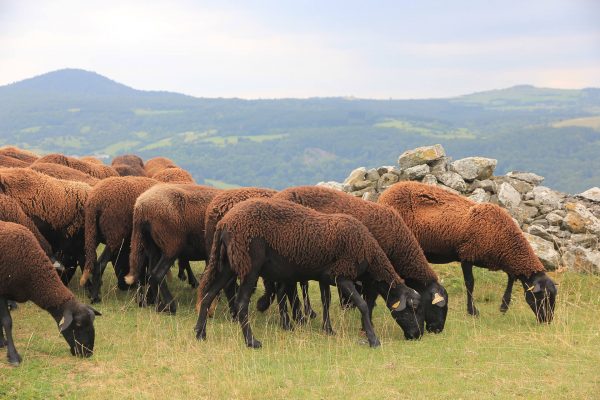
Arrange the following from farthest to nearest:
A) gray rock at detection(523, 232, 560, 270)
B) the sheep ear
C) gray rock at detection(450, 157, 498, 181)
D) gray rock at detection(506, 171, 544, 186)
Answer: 1. gray rock at detection(506, 171, 544, 186)
2. gray rock at detection(450, 157, 498, 181)
3. gray rock at detection(523, 232, 560, 270)
4. the sheep ear

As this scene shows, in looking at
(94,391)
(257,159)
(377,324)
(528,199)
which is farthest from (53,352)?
(257,159)

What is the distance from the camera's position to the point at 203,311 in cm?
1055

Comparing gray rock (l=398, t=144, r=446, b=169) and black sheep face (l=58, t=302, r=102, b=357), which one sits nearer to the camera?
black sheep face (l=58, t=302, r=102, b=357)

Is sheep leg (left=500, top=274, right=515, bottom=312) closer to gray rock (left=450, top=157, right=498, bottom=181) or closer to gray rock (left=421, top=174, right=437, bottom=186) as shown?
gray rock (left=421, top=174, right=437, bottom=186)

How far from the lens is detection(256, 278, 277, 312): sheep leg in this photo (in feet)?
40.8

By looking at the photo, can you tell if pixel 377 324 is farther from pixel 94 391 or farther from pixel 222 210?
pixel 94 391

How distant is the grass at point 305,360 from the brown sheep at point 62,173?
4.07 m

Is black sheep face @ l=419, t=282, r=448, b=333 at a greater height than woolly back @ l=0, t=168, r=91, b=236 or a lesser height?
lesser

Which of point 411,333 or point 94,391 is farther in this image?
point 411,333

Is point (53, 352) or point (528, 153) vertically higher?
point (53, 352)

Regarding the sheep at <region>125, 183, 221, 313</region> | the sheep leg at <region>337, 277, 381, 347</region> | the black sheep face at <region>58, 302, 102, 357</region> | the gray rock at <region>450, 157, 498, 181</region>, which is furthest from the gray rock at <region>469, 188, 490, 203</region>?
the black sheep face at <region>58, 302, 102, 357</region>

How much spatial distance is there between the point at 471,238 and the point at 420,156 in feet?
22.6

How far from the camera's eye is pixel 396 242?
11.9 metres

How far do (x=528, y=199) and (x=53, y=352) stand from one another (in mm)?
13718
